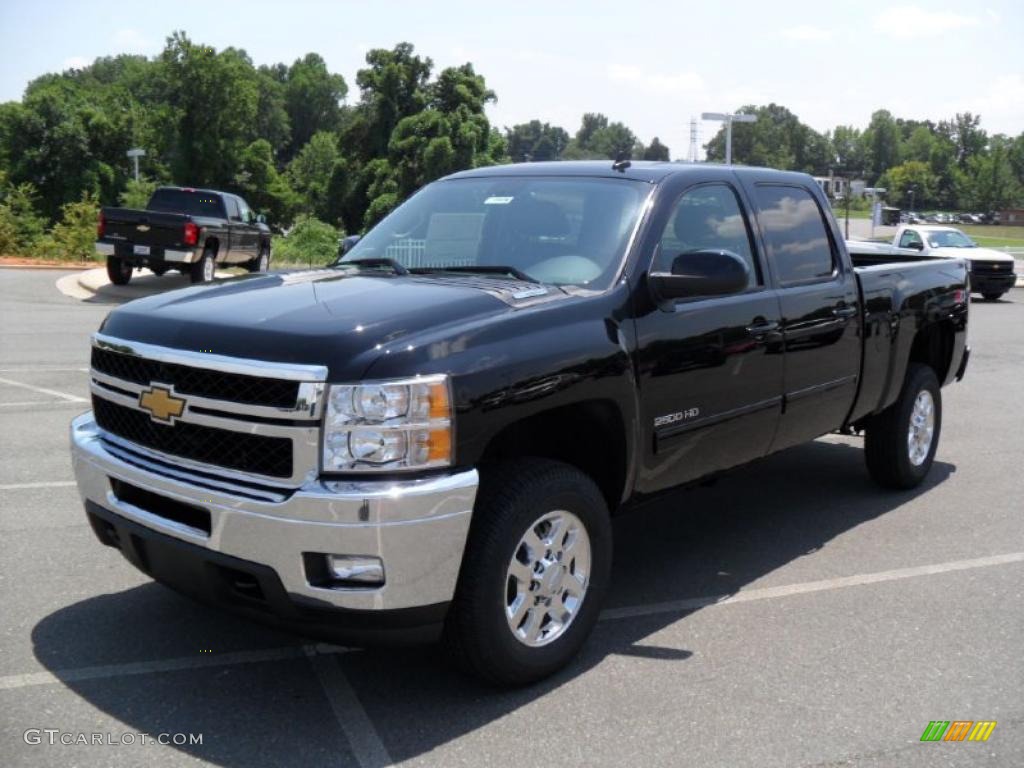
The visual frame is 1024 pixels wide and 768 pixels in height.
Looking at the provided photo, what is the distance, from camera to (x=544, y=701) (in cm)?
379

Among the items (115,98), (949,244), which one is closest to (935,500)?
(949,244)

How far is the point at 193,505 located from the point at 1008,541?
4.49 metres

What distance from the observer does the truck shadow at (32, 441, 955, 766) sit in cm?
351

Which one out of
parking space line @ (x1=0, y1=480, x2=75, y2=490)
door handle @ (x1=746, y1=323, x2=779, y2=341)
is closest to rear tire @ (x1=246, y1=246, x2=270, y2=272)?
parking space line @ (x1=0, y1=480, x2=75, y2=490)

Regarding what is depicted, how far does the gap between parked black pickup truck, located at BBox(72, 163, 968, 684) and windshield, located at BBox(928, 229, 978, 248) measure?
20.1m

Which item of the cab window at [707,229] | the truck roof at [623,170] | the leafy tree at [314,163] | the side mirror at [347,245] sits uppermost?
the leafy tree at [314,163]

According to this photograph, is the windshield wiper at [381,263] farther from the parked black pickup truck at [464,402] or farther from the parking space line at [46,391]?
the parking space line at [46,391]

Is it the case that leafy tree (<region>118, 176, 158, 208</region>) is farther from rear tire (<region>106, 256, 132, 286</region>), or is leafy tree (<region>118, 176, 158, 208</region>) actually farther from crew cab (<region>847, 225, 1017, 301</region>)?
crew cab (<region>847, 225, 1017, 301</region>)

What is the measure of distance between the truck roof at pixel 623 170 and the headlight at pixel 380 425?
1.94 m

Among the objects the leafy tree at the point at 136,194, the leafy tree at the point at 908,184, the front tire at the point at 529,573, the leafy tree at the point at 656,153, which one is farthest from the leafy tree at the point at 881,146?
the front tire at the point at 529,573

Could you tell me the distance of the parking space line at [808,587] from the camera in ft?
15.5

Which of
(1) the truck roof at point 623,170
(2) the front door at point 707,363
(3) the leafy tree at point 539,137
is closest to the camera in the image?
(2) the front door at point 707,363

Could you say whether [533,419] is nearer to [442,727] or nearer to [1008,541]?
[442,727]

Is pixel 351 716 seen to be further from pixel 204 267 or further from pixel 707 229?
pixel 204 267
